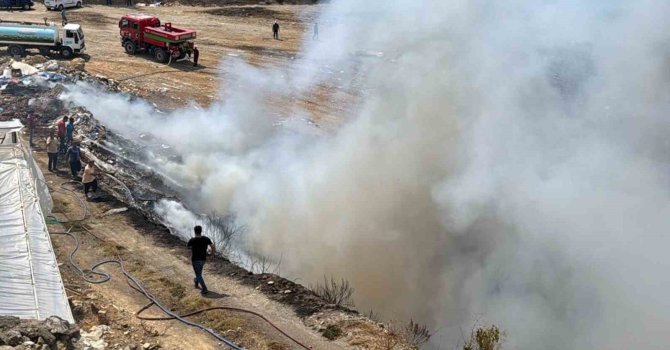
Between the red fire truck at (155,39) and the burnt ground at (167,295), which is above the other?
the red fire truck at (155,39)

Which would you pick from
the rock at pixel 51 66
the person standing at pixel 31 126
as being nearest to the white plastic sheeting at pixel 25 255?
the person standing at pixel 31 126

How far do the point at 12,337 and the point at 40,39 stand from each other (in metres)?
24.5

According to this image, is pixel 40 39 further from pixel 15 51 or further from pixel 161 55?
pixel 161 55

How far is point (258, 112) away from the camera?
921 inches

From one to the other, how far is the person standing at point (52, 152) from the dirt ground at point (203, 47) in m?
7.88

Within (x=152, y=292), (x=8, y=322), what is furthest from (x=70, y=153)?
(x=8, y=322)

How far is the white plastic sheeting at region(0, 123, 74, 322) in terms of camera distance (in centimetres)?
859

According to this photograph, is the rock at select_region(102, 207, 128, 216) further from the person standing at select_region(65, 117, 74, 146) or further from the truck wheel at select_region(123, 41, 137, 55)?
the truck wheel at select_region(123, 41, 137, 55)

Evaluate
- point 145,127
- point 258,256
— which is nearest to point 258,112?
point 145,127

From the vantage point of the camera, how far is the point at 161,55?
99.5ft

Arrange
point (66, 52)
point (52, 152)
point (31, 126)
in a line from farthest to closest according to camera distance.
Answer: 1. point (66, 52)
2. point (31, 126)
3. point (52, 152)

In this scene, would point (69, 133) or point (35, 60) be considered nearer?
point (69, 133)

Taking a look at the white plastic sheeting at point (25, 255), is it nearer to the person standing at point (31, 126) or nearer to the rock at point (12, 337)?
the rock at point (12, 337)

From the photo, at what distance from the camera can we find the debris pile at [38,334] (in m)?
7.15
